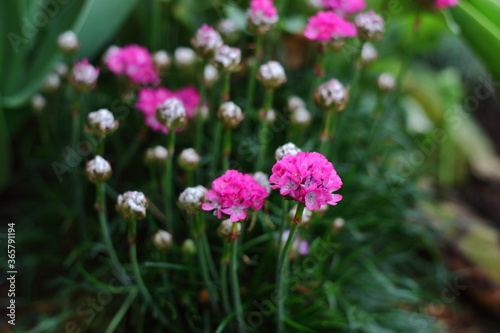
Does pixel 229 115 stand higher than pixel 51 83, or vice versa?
pixel 229 115

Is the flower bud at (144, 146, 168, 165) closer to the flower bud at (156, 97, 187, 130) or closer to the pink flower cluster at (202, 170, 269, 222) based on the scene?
the flower bud at (156, 97, 187, 130)

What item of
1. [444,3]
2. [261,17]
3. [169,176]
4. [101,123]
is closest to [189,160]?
[169,176]

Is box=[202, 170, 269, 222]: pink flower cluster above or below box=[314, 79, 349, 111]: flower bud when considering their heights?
below

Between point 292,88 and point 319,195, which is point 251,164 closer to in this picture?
point 292,88

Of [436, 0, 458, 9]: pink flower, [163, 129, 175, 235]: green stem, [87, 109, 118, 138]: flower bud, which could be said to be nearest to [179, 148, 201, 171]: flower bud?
[163, 129, 175, 235]: green stem

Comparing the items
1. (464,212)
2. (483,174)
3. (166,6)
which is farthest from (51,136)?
(483,174)

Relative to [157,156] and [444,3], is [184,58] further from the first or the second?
[444,3]
